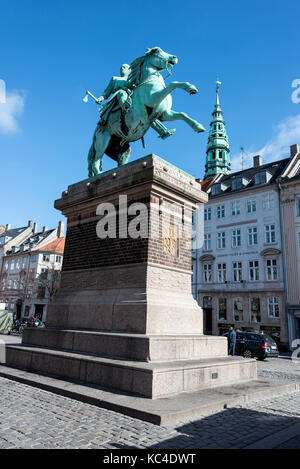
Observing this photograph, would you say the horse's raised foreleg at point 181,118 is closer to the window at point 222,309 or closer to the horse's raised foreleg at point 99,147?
the horse's raised foreleg at point 99,147

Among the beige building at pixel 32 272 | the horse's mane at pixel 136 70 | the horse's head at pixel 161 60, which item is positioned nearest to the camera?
the horse's head at pixel 161 60

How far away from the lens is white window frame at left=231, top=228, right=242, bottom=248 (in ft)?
121

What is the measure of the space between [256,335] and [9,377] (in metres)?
15.9

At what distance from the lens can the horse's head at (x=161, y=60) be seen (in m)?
10.4

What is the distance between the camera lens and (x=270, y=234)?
3453 centimetres

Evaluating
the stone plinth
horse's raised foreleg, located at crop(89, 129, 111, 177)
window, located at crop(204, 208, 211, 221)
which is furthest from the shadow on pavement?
window, located at crop(204, 208, 211, 221)

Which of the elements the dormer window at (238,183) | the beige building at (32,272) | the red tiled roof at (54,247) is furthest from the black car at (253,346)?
the red tiled roof at (54,247)

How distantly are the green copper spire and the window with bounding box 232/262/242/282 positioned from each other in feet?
69.4

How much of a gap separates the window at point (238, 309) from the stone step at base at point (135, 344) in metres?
27.3

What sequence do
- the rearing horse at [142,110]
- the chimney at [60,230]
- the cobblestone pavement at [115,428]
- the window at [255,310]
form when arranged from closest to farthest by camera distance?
the cobblestone pavement at [115,428] → the rearing horse at [142,110] → the window at [255,310] → the chimney at [60,230]

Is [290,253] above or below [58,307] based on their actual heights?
above

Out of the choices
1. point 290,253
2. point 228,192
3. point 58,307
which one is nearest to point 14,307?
point 228,192

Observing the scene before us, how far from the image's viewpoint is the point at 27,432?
187 inches
